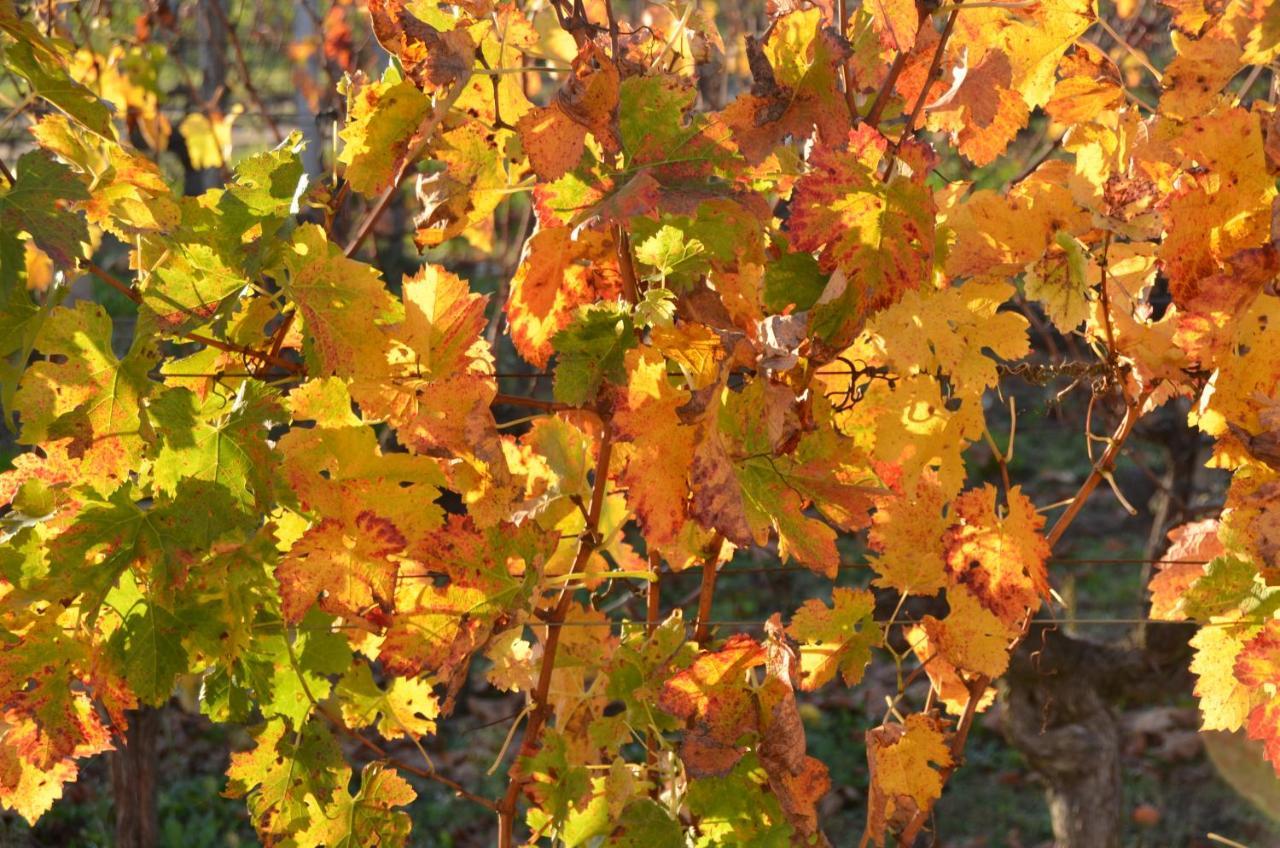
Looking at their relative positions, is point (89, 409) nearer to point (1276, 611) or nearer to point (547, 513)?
point (547, 513)

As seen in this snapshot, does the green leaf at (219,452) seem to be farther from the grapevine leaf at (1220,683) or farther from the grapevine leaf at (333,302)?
the grapevine leaf at (1220,683)

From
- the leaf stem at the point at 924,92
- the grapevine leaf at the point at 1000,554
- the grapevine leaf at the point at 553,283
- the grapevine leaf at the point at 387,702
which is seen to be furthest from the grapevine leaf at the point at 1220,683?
the grapevine leaf at the point at 387,702

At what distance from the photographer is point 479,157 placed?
1.24m

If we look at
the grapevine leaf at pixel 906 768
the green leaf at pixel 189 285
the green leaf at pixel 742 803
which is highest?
the green leaf at pixel 189 285

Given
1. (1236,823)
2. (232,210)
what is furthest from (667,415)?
(1236,823)

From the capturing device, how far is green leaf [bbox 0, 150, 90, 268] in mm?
1082

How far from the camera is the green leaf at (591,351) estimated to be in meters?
1.07

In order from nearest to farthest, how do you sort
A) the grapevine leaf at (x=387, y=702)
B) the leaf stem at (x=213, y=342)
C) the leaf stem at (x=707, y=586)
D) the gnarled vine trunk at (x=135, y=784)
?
the leaf stem at (x=213, y=342) < the leaf stem at (x=707, y=586) < the grapevine leaf at (x=387, y=702) < the gnarled vine trunk at (x=135, y=784)

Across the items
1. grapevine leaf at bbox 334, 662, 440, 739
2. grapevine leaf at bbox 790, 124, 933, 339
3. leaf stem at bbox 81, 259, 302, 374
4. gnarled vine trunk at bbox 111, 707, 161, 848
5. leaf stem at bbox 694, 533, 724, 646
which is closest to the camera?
grapevine leaf at bbox 790, 124, 933, 339

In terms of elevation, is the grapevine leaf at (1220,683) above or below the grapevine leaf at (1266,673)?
below

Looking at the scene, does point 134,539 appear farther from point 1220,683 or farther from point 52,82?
point 1220,683

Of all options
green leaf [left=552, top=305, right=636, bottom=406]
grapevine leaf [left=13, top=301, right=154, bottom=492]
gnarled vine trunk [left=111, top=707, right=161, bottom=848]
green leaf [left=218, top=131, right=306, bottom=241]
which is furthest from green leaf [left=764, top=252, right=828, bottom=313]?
gnarled vine trunk [left=111, top=707, right=161, bottom=848]

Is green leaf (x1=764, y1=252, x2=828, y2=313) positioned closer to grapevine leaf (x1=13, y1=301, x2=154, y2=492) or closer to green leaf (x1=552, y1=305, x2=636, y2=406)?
green leaf (x1=552, y1=305, x2=636, y2=406)

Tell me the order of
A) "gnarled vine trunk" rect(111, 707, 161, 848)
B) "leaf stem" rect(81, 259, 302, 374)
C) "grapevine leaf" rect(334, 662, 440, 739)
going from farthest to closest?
"gnarled vine trunk" rect(111, 707, 161, 848), "grapevine leaf" rect(334, 662, 440, 739), "leaf stem" rect(81, 259, 302, 374)
